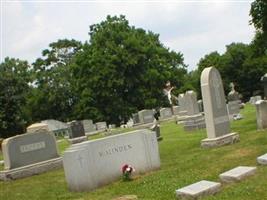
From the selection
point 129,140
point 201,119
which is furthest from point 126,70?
point 129,140

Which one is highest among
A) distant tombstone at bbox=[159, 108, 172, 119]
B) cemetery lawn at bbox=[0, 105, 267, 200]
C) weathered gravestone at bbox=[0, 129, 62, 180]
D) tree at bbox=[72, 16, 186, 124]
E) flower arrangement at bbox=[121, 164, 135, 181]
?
tree at bbox=[72, 16, 186, 124]

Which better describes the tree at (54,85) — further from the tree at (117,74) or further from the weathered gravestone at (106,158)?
the weathered gravestone at (106,158)

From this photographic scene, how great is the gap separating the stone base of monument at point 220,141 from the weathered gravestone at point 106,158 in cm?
254

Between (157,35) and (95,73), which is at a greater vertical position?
(157,35)

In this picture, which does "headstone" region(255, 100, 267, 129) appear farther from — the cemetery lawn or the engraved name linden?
the engraved name linden

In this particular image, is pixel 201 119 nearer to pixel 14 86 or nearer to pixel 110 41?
pixel 110 41

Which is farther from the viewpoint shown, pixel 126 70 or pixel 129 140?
pixel 126 70

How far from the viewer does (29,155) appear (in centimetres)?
1416

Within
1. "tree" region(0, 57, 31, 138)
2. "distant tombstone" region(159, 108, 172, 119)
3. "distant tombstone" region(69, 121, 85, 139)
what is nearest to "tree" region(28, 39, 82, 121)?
"tree" region(0, 57, 31, 138)

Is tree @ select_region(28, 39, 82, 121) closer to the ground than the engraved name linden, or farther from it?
farther from it

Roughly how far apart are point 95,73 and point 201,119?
932 inches

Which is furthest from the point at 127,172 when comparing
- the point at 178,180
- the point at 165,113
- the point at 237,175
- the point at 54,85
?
the point at 54,85

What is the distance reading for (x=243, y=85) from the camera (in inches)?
2377

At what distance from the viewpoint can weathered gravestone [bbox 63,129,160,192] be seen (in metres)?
9.56
